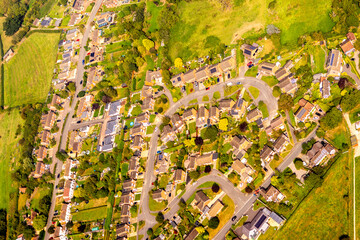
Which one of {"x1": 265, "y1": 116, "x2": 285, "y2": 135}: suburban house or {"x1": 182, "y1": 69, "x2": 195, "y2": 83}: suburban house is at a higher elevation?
{"x1": 182, "y1": 69, "x2": 195, "y2": 83}: suburban house

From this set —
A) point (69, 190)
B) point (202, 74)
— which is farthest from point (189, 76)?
point (69, 190)

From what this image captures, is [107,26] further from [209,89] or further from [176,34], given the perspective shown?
[209,89]

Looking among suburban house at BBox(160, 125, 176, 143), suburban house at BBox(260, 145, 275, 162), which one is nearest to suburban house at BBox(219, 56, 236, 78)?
suburban house at BBox(160, 125, 176, 143)

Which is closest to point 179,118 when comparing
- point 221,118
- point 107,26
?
point 221,118

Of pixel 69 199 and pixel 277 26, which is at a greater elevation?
pixel 69 199

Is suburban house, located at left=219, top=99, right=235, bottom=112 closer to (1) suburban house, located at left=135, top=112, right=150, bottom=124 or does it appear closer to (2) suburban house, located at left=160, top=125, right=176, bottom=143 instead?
(2) suburban house, located at left=160, top=125, right=176, bottom=143

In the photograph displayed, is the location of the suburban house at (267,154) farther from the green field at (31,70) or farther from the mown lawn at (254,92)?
the green field at (31,70)

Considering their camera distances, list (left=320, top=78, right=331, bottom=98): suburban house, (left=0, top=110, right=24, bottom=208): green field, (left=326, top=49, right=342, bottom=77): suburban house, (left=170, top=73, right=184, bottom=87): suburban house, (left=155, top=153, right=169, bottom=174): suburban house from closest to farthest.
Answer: (left=320, top=78, right=331, bottom=98): suburban house → (left=326, top=49, right=342, bottom=77): suburban house → (left=155, top=153, right=169, bottom=174): suburban house → (left=170, top=73, right=184, bottom=87): suburban house → (left=0, top=110, right=24, bottom=208): green field
